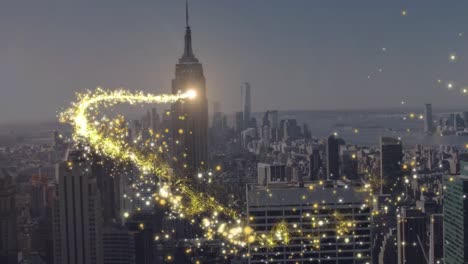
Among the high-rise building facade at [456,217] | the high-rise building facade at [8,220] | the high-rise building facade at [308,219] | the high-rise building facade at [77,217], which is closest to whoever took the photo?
the high-rise building facade at [308,219]

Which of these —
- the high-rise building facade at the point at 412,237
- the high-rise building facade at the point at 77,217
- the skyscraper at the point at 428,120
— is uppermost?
the skyscraper at the point at 428,120

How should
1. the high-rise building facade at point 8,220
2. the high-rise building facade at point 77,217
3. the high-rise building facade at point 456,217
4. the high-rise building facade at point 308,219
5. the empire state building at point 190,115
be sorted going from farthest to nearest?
the high-rise building facade at point 456,217
the empire state building at point 190,115
the high-rise building facade at point 77,217
the high-rise building facade at point 8,220
the high-rise building facade at point 308,219

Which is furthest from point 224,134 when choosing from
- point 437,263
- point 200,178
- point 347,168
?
point 437,263

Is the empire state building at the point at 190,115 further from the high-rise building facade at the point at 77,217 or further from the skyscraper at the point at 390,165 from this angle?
the skyscraper at the point at 390,165

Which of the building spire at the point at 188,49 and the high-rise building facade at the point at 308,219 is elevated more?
the building spire at the point at 188,49

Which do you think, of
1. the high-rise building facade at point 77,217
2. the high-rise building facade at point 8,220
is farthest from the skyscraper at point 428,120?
the high-rise building facade at point 8,220

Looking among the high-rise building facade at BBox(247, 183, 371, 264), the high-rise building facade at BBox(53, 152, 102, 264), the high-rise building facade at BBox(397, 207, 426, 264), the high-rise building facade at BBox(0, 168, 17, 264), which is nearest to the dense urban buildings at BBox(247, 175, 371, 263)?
the high-rise building facade at BBox(247, 183, 371, 264)

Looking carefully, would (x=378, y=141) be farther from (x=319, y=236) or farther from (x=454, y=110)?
(x=319, y=236)
